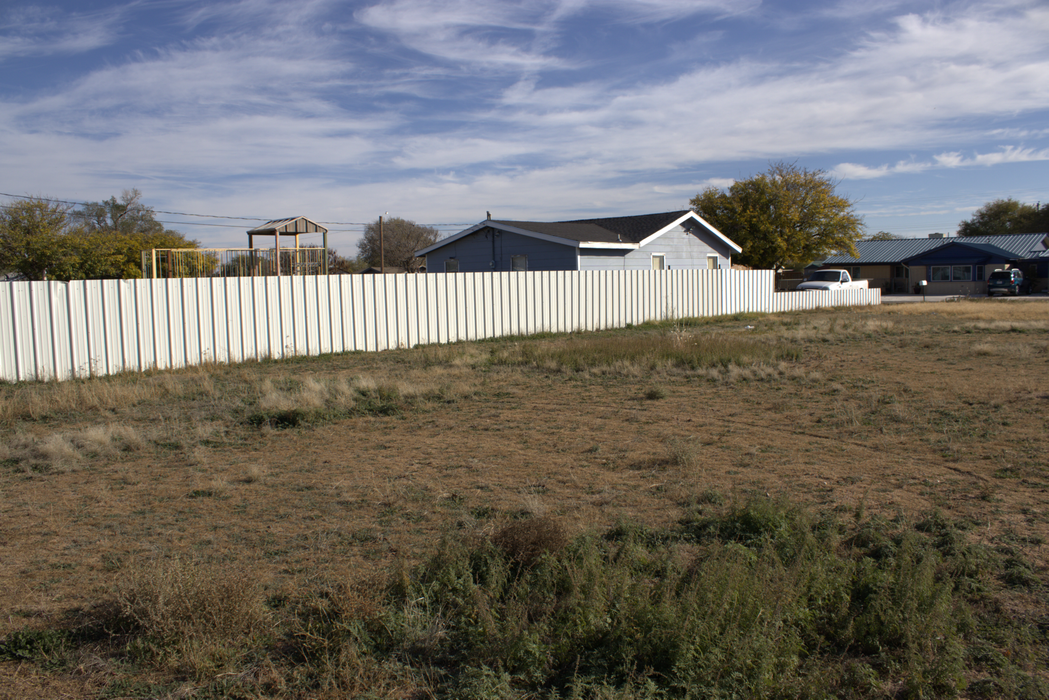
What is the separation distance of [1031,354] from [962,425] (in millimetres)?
8068

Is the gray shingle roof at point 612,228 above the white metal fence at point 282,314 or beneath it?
above

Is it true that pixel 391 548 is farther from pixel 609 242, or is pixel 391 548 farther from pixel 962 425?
pixel 609 242

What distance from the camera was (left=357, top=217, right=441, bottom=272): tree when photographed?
202ft

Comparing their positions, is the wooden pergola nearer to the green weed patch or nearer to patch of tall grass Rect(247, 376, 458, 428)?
patch of tall grass Rect(247, 376, 458, 428)

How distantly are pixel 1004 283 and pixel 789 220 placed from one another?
1836 centimetres

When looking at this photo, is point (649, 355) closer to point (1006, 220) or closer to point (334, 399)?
point (334, 399)

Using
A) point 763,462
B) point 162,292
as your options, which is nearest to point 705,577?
point 763,462

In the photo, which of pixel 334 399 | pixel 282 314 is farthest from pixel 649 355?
pixel 282 314

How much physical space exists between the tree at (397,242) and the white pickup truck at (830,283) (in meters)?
32.5

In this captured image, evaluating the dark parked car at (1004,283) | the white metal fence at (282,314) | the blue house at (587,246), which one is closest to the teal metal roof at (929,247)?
the dark parked car at (1004,283)

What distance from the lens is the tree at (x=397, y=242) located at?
61.7 m

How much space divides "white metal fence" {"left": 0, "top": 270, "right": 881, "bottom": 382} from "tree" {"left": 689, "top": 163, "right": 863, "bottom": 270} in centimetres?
1784

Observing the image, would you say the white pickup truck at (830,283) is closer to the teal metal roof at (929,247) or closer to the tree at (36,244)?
the teal metal roof at (929,247)

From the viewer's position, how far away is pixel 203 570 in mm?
3904
